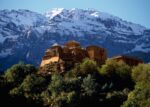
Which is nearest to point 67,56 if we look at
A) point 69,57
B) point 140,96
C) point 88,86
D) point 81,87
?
point 69,57

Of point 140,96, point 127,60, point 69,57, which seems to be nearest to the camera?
point 140,96

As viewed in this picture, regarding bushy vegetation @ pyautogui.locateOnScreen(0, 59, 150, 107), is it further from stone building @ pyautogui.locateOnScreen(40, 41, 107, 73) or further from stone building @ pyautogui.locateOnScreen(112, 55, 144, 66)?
stone building @ pyautogui.locateOnScreen(112, 55, 144, 66)

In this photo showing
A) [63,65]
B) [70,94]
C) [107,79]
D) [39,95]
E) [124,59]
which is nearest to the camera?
[70,94]

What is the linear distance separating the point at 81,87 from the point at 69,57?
2480 cm

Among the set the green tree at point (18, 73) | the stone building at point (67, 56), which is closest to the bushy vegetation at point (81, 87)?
the green tree at point (18, 73)

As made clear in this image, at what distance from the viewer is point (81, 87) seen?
376 ft

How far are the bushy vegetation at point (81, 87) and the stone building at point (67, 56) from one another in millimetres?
5548

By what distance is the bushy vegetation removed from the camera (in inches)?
4235

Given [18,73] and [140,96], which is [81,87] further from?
[18,73]

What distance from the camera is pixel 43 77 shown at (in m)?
126

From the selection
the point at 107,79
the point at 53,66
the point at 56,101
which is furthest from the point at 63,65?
the point at 56,101

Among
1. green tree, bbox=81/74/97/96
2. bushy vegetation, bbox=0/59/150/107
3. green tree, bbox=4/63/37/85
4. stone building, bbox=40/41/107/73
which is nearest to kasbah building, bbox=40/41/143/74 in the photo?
stone building, bbox=40/41/107/73

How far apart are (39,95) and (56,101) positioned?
275 inches

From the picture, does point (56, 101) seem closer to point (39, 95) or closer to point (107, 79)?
point (39, 95)
